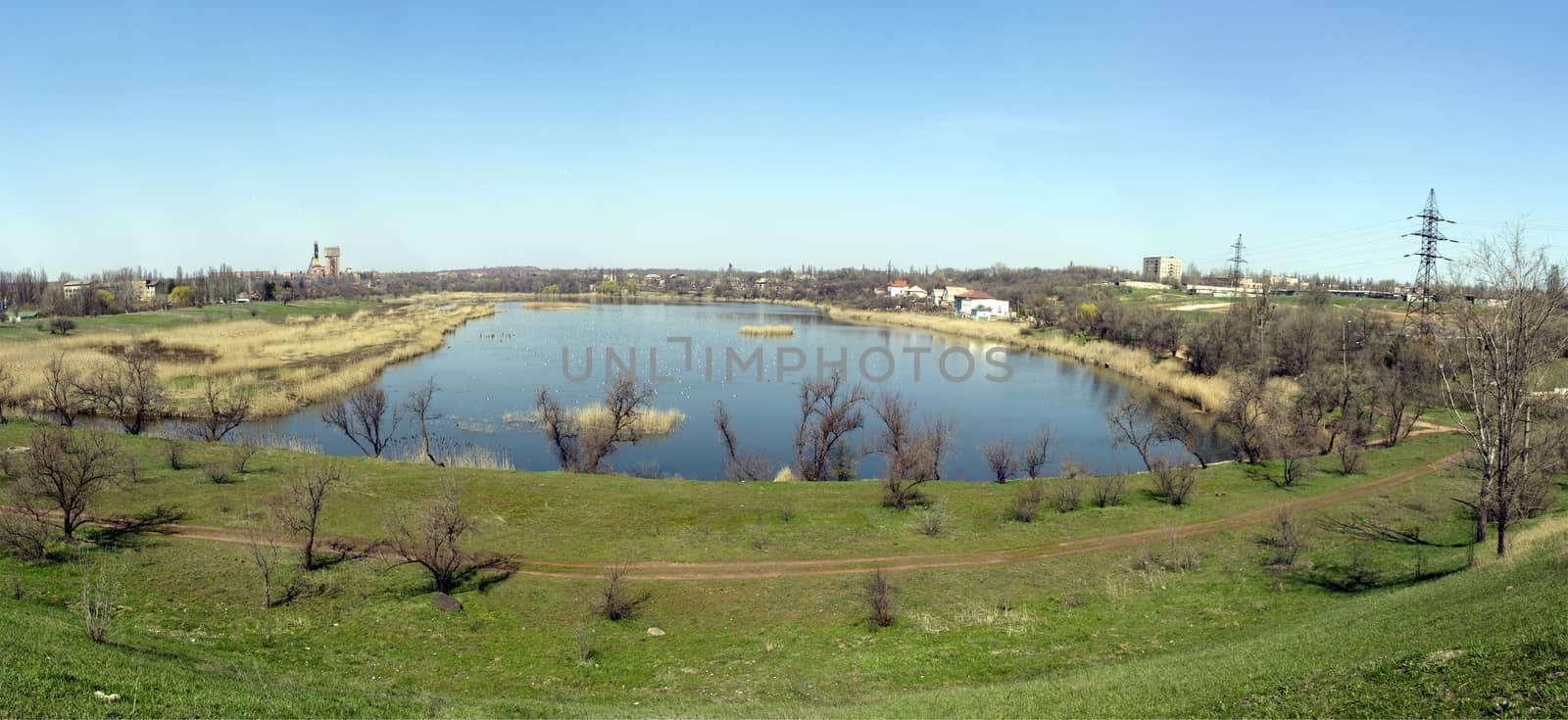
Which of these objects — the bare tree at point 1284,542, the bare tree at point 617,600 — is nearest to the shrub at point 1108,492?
the bare tree at point 1284,542

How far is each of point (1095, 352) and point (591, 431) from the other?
201ft

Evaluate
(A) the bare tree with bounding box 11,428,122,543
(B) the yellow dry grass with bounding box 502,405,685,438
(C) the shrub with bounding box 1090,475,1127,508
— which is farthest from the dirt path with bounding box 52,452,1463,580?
(B) the yellow dry grass with bounding box 502,405,685,438

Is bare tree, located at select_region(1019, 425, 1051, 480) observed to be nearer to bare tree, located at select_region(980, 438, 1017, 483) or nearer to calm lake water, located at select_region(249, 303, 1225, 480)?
bare tree, located at select_region(980, 438, 1017, 483)

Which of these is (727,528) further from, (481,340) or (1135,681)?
(481,340)

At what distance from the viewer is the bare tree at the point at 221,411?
36244 mm

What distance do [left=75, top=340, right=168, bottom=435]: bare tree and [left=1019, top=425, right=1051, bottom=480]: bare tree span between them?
38.5m

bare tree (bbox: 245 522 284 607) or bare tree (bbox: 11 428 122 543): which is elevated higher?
bare tree (bbox: 11 428 122 543)

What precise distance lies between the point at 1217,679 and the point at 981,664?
4.16m

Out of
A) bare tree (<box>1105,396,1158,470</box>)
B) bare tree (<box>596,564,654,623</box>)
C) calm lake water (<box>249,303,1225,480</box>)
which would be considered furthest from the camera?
bare tree (<box>1105,396,1158,470</box>)

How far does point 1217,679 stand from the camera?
38.3 ft

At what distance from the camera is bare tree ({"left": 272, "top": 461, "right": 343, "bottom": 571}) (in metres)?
20.0

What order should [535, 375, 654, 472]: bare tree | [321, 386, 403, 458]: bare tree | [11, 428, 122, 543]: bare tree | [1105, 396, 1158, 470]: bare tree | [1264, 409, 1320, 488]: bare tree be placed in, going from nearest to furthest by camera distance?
1. [11, 428, 122, 543]: bare tree
2. [1264, 409, 1320, 488]: bare tree
3. [535, 375, 654, 472]: bare tree
4. [321, 386, 403, 458]: bare tree
5. [1105, 396, 1158, 470]: bare tree

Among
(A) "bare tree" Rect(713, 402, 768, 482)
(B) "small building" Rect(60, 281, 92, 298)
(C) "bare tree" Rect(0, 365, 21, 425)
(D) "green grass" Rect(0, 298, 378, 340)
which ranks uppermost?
(B) "small building" Rect(60, 281, 92, 298)

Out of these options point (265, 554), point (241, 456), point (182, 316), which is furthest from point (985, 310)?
point (265, 554)
